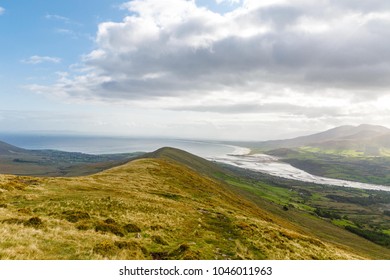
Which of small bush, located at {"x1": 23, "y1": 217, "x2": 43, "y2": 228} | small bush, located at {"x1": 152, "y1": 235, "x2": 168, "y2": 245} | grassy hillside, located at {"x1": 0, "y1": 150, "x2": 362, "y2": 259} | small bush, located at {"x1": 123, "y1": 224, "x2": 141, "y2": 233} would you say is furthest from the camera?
small bush, located at {"x1": 123, "y1": 224, "x2": 141, "y2": 233}

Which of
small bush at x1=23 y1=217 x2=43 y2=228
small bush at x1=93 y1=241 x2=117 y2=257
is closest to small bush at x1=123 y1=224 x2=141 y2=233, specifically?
small bush at x1=93 y1=241 x2=117 y2=257

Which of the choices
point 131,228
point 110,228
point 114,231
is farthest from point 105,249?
point 131,228

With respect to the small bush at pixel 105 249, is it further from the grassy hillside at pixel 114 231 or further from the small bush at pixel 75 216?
the small bush at pixel 75 216

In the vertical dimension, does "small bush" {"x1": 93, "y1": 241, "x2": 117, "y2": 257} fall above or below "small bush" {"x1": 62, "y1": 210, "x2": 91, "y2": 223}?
above

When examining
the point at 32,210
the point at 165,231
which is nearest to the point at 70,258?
the point at 165,231

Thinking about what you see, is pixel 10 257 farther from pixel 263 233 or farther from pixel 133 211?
pixel 263 233

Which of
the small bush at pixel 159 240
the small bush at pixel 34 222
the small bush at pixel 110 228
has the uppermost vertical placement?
the small bush at pixel 34 222

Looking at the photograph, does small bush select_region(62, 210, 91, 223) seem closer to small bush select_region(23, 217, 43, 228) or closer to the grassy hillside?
the grassy hillside

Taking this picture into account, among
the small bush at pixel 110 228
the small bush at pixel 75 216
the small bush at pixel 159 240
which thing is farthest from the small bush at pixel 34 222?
the small bush at pixel 159 240

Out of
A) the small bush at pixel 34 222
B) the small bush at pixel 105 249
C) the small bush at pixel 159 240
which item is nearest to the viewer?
the small bush at pixel 105 249

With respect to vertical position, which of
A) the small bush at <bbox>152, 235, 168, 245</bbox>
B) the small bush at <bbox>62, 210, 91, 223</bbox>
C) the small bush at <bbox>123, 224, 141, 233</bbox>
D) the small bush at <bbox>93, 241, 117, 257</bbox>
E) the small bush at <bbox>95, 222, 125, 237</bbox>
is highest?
the small bush at <bbox>93, 241, 117, 257</bbox>

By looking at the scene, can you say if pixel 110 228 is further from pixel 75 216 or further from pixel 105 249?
pixel 105 249
